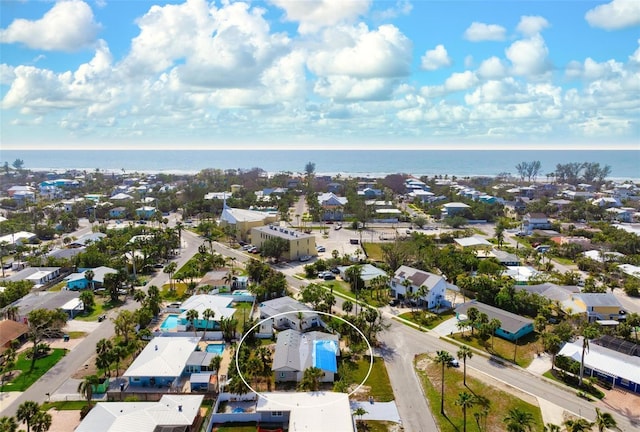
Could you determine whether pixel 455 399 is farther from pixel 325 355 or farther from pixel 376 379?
pixel 325 355

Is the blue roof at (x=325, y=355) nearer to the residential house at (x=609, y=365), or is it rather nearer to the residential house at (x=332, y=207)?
the residential house at (x=609, y=365)

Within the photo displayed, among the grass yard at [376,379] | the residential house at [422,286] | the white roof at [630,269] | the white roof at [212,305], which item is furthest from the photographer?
the white roof at [630,269]

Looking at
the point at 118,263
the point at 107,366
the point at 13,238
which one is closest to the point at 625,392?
the point at 107,366

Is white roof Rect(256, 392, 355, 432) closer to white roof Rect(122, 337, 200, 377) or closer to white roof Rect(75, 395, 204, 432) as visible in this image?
white roof Rect(75, 395, 204, 432)

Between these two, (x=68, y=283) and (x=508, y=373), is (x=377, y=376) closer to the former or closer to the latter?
(x=508, y=373)

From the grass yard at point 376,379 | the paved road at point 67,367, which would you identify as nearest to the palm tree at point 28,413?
the paved road at point 67,367

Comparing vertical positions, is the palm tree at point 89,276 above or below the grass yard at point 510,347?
above

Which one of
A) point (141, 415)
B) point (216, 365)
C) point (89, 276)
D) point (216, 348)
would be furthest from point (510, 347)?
point (89, 276)
